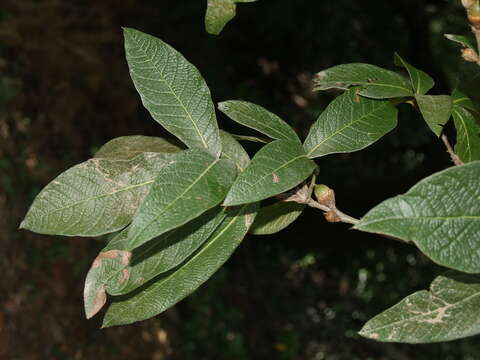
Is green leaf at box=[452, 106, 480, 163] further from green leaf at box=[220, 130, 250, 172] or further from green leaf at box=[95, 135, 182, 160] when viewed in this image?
green leaf at box=[95, 135, 182, 160]

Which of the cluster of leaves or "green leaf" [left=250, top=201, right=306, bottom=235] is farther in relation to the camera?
"green leaf" [left=250, top=201, right=306, bottom=235]

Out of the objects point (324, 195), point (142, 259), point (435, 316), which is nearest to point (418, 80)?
point (324, 195)

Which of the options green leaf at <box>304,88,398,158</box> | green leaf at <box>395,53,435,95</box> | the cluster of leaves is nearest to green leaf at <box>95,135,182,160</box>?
the cluster of leaves

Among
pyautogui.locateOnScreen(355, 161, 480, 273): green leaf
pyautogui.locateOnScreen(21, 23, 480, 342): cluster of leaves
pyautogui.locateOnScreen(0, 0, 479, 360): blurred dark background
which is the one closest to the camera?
pyautogui.locateOnScreen(355, 161, 480, 273): green leaf

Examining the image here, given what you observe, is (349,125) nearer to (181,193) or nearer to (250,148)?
(181,193)

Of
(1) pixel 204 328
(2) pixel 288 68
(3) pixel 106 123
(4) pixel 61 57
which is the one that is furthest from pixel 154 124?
(1) pixel 204 328

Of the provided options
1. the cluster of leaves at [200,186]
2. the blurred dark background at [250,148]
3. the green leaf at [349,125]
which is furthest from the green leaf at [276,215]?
the blurred dark background at [250,148]
